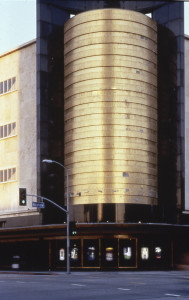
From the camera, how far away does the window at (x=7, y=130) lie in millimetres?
70438

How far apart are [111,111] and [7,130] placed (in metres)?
16.7

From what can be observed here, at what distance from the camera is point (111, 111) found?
61.0m

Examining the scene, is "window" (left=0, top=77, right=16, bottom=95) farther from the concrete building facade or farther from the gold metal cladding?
the gold metal cladding

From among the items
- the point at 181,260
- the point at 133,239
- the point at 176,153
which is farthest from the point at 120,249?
the point at 176,153

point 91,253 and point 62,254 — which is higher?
point 91,253

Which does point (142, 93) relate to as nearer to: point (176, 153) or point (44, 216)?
point (176, 153)

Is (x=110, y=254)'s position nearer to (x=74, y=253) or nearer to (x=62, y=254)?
(x=74, y=253)

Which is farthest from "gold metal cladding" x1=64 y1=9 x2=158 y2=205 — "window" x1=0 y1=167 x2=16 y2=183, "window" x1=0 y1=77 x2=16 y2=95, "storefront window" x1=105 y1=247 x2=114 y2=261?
"window" x1=0 y1=77 x2=16 y2=95

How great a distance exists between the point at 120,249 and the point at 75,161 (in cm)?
1077

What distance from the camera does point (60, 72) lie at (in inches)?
2584

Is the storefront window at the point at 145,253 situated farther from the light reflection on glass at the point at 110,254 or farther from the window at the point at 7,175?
the window at the point at 7,175

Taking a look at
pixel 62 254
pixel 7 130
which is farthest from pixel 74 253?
pixel 7 130

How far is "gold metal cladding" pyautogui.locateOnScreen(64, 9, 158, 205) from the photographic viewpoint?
6059 cm

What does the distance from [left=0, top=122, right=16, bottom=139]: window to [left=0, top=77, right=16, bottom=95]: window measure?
4.54 meters
